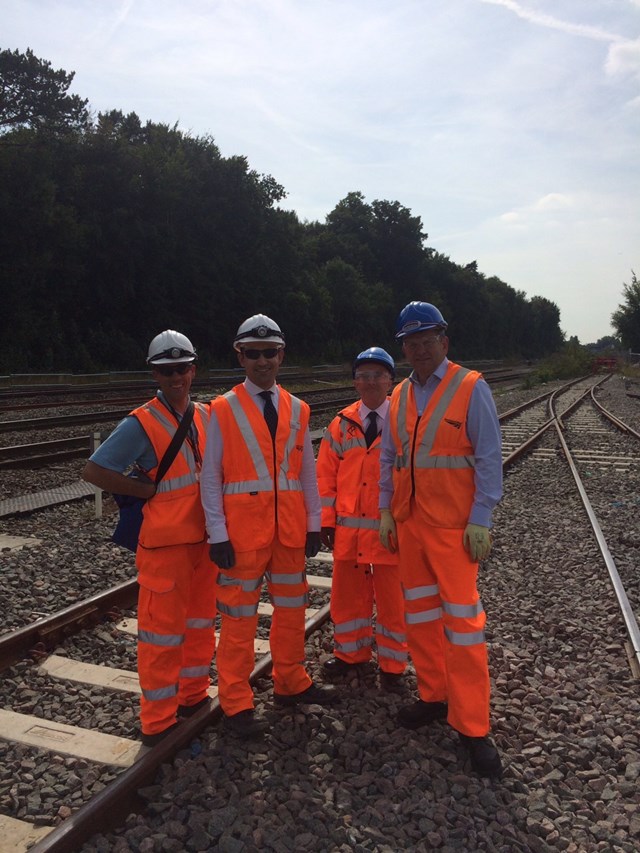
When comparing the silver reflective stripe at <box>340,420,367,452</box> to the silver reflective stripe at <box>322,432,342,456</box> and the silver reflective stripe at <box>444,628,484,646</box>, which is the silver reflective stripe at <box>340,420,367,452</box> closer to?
the silver reflective stripe at <box>322,432,342,456</box>

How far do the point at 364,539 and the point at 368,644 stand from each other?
27.5 inches

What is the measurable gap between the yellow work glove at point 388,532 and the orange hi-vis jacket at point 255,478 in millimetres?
456

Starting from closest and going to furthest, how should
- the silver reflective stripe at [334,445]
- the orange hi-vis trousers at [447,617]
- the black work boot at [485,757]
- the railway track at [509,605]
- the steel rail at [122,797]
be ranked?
the steel rail at [122,797] < the railway track at [509,605] < the black work boot at [485,757] < the orange hi-vis trousers at [447,617] < the silver reflective stripe at [334,445]

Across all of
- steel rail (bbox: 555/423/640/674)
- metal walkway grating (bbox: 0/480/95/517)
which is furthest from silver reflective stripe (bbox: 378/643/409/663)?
metal walkway grating (bbox: 0/480/95/517)

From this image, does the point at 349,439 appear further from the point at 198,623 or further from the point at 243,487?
the point at 198,623

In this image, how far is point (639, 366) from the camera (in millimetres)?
52156

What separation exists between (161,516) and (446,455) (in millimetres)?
1375

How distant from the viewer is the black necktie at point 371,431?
13.0 ft

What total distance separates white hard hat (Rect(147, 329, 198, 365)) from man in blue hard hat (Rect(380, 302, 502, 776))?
3.48 ft

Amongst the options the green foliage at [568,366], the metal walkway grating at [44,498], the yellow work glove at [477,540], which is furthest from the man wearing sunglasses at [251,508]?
the green foliage at [568,366]

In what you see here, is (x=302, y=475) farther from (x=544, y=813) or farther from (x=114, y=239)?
(x=114, y=239)

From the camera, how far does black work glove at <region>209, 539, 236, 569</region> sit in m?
3.15

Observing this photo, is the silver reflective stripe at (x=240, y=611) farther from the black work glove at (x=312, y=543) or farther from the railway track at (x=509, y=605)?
the railway track at (x=509, y=605)

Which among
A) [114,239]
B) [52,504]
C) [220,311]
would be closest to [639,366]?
[220,311]
